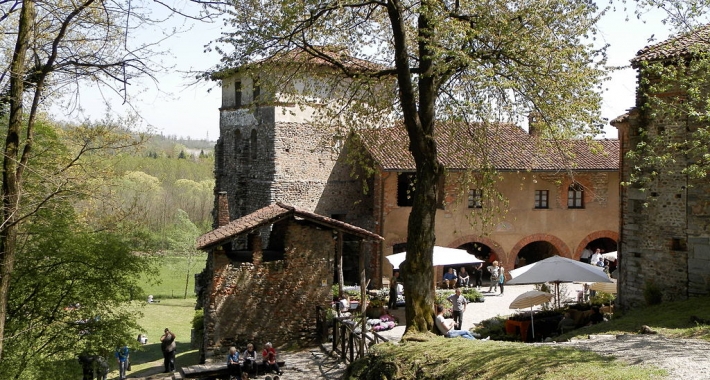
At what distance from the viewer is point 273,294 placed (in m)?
18.6

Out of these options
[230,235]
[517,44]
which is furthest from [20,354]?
[517,44]

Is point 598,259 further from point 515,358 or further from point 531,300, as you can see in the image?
point 515,358

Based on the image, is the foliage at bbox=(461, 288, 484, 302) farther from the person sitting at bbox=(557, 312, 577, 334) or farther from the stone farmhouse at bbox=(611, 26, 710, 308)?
the person sitting at bbox=(557, 312, 577, 334)

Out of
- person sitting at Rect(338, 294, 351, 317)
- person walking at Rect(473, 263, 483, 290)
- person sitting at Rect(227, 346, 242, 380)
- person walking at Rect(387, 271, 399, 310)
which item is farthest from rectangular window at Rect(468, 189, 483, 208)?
person sitting at Rect(227, 346, 242, 380)

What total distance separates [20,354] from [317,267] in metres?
7.76

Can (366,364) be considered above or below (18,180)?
below

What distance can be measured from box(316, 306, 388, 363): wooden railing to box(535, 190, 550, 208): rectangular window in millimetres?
13861

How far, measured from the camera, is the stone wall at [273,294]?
59.4 ft

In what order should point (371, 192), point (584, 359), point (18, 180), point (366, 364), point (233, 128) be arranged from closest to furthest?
point (584, 359) → point (18, 180) → point (366, 364) → point (371, 192) → point (233, 128)

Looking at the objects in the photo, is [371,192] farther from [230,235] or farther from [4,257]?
[4,257]

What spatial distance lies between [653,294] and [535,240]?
1374 centimetres

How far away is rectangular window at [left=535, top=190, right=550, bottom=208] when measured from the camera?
30391mm

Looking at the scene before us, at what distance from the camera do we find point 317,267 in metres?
19.0

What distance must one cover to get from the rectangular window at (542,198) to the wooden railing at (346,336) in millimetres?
13861
